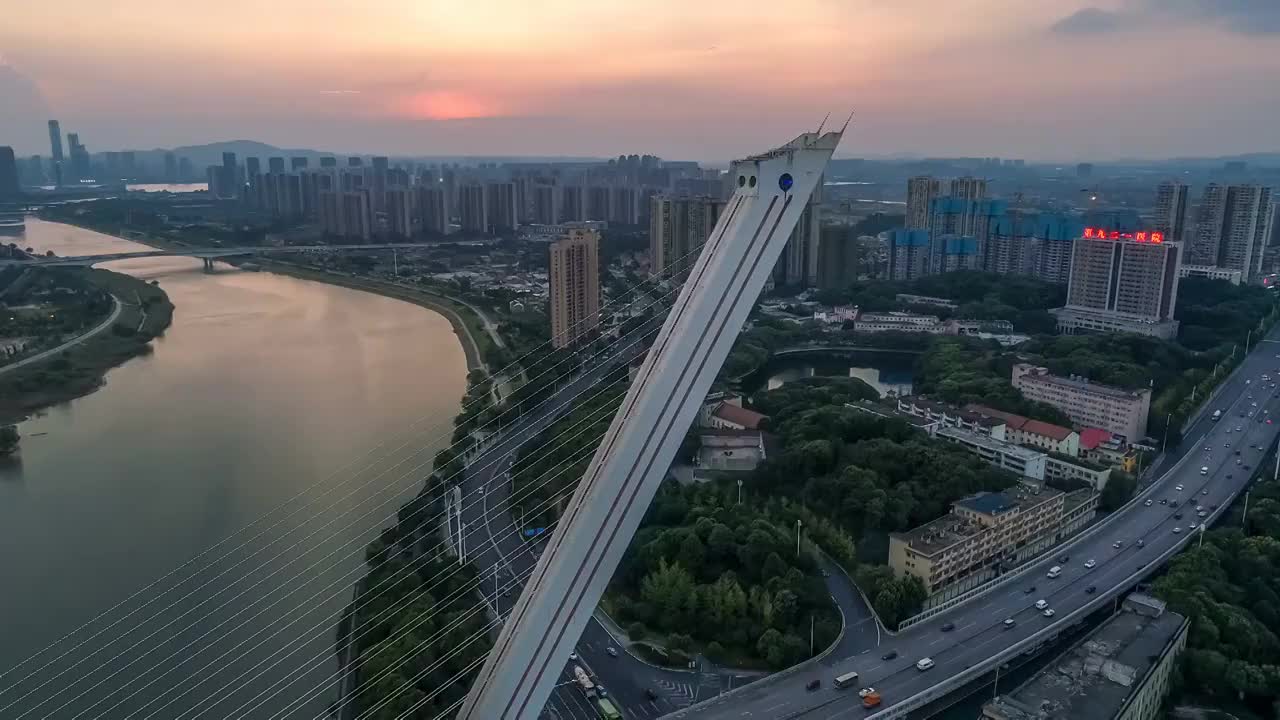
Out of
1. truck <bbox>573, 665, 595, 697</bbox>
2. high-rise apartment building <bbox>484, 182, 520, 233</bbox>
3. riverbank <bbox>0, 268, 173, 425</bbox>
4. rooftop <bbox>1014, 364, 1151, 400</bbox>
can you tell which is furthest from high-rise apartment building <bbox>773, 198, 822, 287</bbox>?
truck <bbox>573, 665, 595, 697</bbox>

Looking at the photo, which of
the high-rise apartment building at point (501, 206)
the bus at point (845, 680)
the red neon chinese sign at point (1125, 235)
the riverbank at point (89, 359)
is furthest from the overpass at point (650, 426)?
the high-rise apartment building at point (501, 206)

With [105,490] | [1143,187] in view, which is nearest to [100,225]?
[105,490]

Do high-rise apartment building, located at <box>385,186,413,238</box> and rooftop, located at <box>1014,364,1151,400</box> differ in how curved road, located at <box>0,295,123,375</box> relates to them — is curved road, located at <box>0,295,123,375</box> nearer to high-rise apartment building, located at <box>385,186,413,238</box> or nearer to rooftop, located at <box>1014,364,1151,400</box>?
high-rise apartment building, located at <box>385,186,413,238</box>

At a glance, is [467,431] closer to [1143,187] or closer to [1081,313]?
[1081,313]

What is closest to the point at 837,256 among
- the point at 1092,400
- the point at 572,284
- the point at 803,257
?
the point at 803,257

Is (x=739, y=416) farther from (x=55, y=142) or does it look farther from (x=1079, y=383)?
(x=55, y=142)

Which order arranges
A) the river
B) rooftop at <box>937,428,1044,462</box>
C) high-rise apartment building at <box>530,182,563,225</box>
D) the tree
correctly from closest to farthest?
the river
the tree
rooftop at <box>937,428,1044,462</box>
high-rise apartment building at <box>530,182,563,225</box>

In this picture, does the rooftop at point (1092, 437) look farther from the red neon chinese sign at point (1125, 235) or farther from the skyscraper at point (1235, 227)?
the skyscraper at point (1235, 227)
